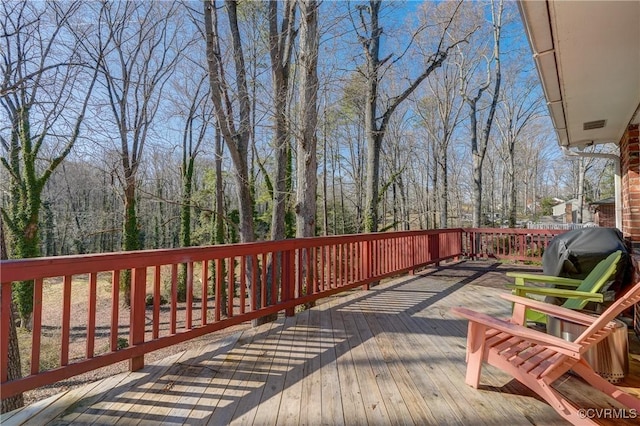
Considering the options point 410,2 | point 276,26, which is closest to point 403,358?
point 276,26

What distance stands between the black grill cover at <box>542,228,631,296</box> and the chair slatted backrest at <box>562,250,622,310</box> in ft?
1.50

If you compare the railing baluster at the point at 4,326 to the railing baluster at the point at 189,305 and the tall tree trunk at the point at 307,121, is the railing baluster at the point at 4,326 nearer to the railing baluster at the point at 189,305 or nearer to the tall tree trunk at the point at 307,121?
the railing baluster at the point at 189,305

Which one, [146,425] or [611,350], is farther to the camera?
[611,350]

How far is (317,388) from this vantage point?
2.16 meters

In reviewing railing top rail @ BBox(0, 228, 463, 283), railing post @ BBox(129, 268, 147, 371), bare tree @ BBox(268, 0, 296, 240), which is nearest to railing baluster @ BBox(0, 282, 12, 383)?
railing top rail @ BBox(0, 228, 463, 283)

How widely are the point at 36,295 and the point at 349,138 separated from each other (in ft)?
56.9

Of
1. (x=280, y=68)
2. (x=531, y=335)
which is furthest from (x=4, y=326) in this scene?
(x=280, y=68)

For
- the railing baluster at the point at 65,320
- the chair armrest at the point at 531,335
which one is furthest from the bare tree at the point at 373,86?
the railing baluster at the point at 65,320

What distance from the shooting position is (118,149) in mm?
10523

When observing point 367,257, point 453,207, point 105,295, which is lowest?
point 105,295

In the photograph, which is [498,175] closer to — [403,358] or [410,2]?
[410,2]

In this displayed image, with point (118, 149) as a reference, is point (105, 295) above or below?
below

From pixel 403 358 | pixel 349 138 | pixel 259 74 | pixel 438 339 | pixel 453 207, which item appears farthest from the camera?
pixel 453 207

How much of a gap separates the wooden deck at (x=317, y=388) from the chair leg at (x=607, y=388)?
10 cm
